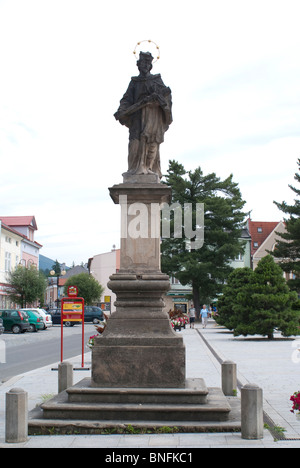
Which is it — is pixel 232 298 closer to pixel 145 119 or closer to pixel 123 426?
pixel 145 119

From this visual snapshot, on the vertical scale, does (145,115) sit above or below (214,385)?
above

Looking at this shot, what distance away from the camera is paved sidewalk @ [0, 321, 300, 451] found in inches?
256

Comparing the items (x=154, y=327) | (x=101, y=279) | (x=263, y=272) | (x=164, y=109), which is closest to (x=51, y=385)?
(x=154, y=327)

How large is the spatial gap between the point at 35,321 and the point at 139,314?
107 feet

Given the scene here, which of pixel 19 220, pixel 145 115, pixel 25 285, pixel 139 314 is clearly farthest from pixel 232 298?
pixel 19 220

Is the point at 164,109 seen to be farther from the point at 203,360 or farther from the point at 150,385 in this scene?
the point at 203,360

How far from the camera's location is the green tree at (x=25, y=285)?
56.2 m

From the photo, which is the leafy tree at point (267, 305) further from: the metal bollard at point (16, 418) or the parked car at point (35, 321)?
the metal bollard at point (16, 418)

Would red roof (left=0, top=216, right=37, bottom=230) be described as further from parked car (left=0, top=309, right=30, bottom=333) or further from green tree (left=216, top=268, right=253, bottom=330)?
green tree (left=216, top=268, right=253, bottom=330)

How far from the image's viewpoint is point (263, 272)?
26.3 m

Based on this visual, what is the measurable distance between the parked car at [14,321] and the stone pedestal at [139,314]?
29.9 m

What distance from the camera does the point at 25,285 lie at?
56.3m

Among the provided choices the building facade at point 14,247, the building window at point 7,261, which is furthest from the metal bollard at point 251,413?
the building window at point 7,261

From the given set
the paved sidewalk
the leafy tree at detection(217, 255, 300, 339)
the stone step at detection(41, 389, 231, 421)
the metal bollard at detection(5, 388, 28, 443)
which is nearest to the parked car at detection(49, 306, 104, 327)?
the leafy tree at detection(217, 255, 300, 339)
